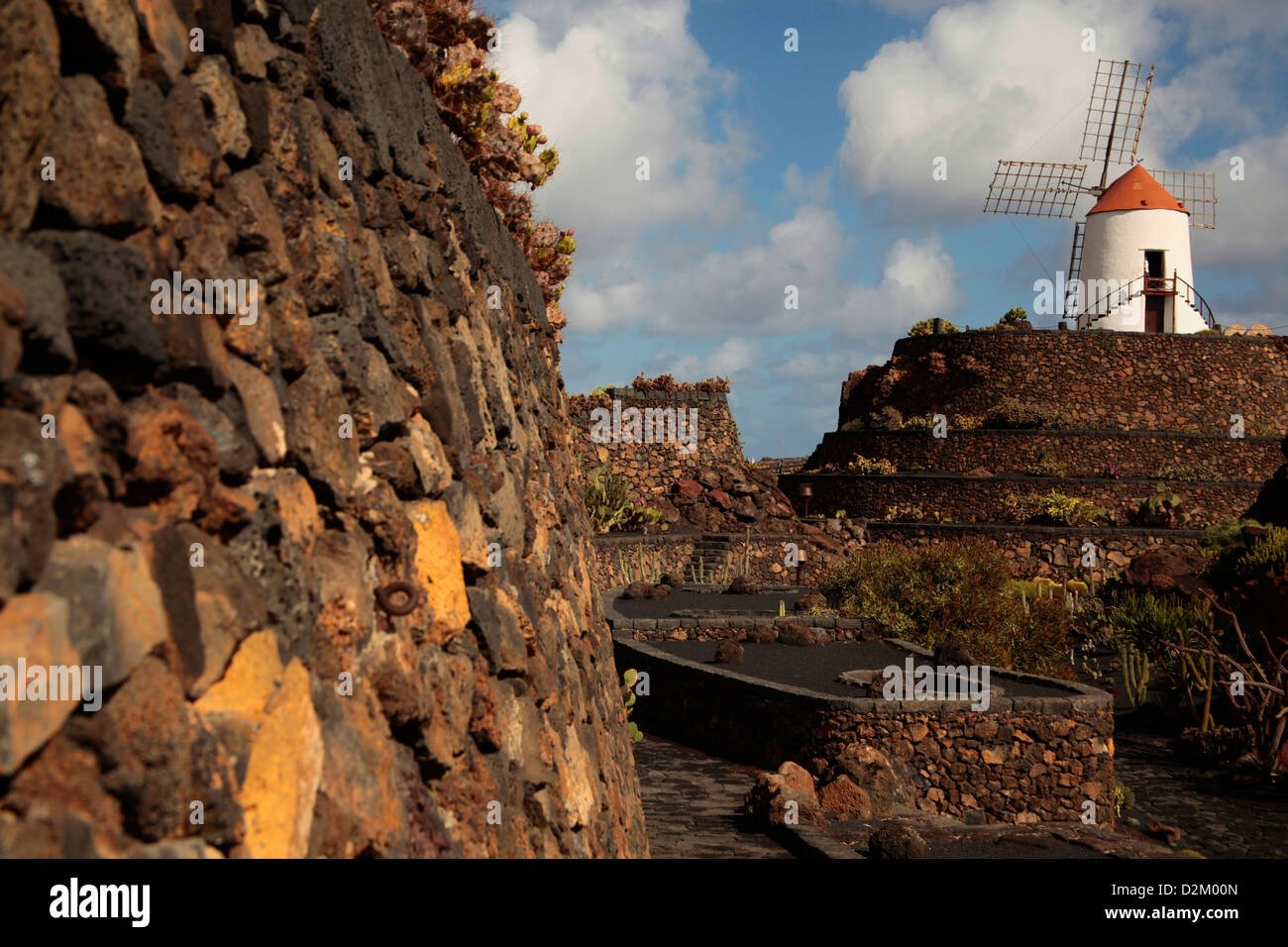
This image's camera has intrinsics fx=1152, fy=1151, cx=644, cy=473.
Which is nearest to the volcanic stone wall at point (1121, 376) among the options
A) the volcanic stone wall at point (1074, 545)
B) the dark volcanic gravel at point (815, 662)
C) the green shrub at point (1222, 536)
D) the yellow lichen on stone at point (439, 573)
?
the volcanic stone wall at point (1074, 545)

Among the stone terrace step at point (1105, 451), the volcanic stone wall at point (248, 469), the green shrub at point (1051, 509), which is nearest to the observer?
the volcanic stone wall at point (248, 469)

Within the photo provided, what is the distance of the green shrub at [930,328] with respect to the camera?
39031mm

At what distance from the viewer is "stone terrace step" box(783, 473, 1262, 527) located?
32.6 metres

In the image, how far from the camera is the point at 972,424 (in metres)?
36.0

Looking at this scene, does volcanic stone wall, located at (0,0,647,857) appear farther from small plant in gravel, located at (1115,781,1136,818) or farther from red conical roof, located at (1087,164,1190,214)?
red conical roof, located at (1087,164,1190,214)

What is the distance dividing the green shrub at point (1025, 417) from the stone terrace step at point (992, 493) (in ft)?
7.60

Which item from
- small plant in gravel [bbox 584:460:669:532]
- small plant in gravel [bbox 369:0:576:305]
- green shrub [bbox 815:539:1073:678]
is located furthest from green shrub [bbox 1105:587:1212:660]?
small plant in gravel [bbox 369:0:576:305]

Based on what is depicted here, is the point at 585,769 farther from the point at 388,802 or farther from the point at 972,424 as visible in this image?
the point at 972,424

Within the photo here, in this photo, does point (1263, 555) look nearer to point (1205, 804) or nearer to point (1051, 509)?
point (1205, 804)

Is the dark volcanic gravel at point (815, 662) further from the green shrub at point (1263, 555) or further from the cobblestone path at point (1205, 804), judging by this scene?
the green shrub at point (1263, 555)

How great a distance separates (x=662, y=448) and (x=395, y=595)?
3017 cm
